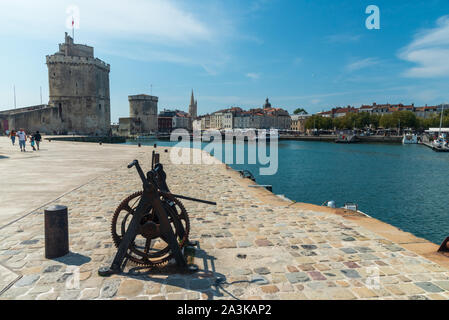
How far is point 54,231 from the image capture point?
15.0 ft

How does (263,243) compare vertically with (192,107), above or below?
below

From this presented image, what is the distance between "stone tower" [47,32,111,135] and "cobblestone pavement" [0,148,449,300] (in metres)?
62.7

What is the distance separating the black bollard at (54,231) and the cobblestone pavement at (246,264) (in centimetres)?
17

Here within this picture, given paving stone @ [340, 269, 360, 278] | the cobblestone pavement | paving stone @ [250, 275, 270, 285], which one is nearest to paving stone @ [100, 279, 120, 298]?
the cobblestone pavement

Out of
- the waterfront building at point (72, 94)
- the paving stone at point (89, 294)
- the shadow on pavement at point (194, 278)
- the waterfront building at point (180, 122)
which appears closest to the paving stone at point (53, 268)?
the paving stone at point (89, 294)

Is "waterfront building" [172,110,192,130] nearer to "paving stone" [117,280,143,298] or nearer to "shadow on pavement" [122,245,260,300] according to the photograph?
"shadow on pavement" [122,245,260,300]

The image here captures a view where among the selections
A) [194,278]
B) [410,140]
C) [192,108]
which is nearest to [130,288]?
[194,278]

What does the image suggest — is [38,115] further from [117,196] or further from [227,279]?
[227,279]

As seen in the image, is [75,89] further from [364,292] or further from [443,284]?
[443,284]

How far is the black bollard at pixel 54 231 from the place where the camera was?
4.54m

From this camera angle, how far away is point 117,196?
9.05 metres

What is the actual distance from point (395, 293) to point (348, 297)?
67cm

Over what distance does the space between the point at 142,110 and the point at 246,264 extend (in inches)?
3721

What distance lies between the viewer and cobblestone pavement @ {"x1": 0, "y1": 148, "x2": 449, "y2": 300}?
3672 mm
